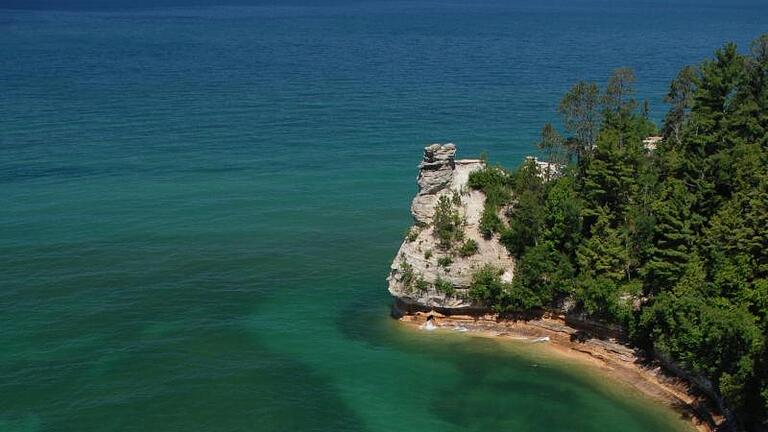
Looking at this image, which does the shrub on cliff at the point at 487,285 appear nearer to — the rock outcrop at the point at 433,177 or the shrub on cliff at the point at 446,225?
the shrub on cliff at the point at 446,225

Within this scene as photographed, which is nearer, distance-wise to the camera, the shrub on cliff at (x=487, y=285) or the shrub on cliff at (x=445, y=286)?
the shrub on cliff at (x=487, y=285)

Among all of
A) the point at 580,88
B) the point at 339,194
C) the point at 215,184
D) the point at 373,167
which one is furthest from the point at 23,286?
the point at 580,88

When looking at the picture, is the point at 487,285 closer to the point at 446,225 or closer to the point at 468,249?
the point at 468,249

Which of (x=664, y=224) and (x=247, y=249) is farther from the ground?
(x=664, y=224)

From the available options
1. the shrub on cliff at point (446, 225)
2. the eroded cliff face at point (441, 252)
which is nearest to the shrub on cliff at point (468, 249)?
the eroded cliff face at point (441, 252)

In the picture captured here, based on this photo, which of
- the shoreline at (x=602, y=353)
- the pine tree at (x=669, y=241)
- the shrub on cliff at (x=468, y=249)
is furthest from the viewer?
the shrub on cliff at (x=468, y=249)

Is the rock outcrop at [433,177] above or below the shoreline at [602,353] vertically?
above

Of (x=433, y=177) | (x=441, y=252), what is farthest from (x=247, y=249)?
(x=441, y=252)

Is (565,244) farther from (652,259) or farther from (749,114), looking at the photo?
(749,114)
